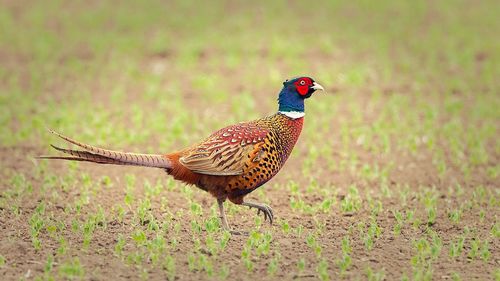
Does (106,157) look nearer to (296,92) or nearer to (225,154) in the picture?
(225,154)

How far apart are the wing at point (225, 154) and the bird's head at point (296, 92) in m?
0.36

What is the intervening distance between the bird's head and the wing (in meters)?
0.36

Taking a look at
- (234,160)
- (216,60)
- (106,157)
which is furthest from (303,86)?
(216,60)

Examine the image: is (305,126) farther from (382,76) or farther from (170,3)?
(170,3)

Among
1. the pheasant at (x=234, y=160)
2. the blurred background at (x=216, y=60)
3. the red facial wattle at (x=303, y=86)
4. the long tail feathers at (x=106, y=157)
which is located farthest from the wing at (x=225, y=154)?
the blurred background at (x=216, y=60)

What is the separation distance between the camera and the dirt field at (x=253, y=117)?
5.82 metres

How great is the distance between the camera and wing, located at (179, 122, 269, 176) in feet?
20.3

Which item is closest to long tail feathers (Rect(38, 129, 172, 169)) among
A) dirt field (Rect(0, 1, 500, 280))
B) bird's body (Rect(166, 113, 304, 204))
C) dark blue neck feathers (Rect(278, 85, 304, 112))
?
bird's body (Rect(166, 113, 304, 204))

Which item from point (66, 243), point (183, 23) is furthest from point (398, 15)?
point (66, 243)

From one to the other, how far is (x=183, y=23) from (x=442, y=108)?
19.2 ft

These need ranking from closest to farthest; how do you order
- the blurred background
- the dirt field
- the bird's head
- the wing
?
1. the dirt field
2. the wing
3. the bird's head
4. the blurred background

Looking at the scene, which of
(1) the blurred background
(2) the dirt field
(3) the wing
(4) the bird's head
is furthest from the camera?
(1) the blurred background

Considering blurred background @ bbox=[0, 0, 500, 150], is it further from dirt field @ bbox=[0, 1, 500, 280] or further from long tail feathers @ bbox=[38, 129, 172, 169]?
long tail feathers @ bbox=[38, 129, 172, 169]

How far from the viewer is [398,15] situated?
51.3 ft
